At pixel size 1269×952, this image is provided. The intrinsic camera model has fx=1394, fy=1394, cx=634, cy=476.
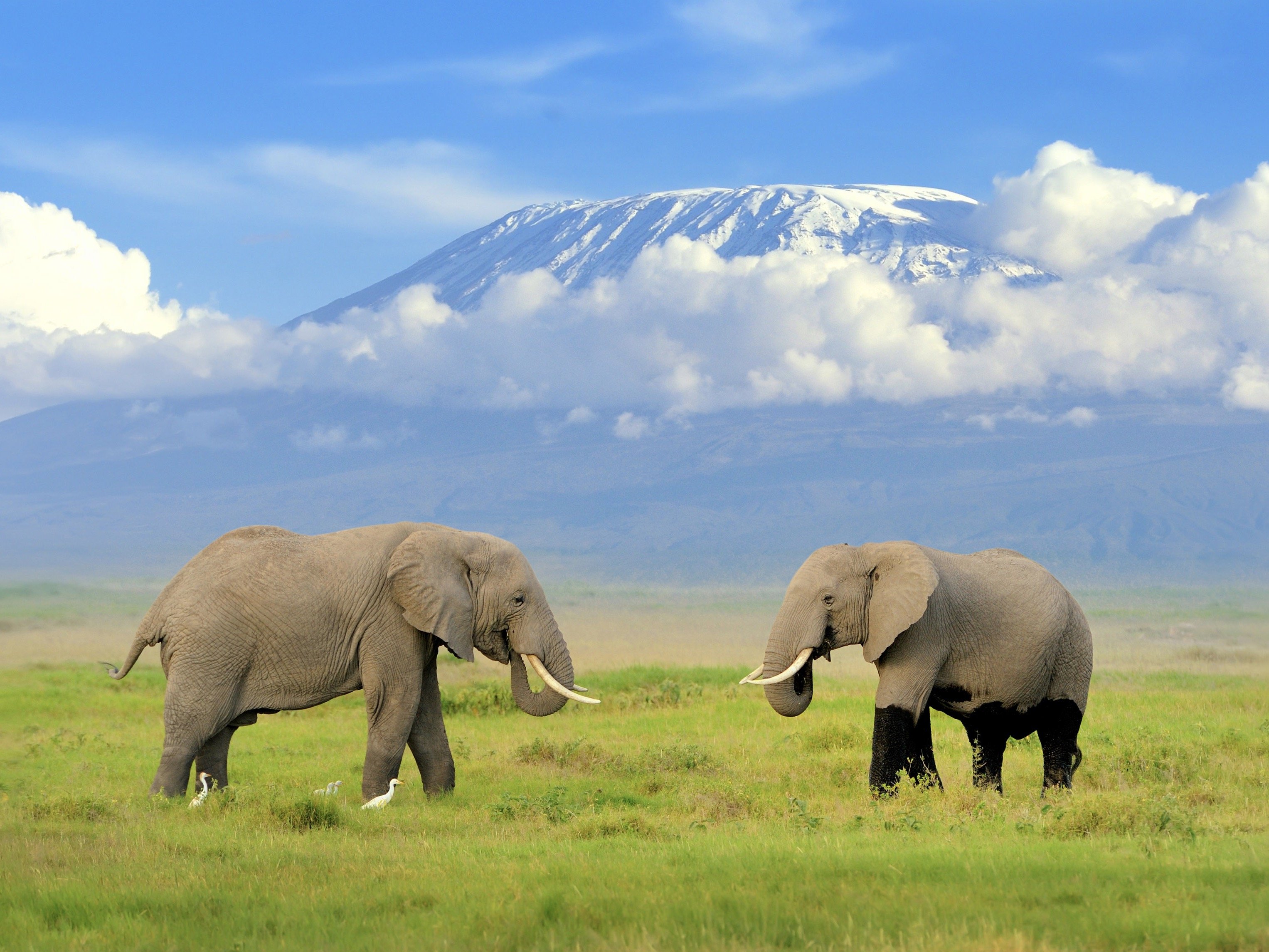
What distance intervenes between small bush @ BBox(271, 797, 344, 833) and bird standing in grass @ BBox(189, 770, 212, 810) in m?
1.29

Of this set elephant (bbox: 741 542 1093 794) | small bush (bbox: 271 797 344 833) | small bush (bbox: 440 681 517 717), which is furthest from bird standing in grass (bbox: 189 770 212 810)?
small bush (bbox: 440 681 517 717)

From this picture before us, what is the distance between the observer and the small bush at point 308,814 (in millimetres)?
14320

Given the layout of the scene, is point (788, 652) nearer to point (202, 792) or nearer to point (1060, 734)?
point (1060, 734)

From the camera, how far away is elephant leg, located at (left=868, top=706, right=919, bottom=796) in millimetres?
15797

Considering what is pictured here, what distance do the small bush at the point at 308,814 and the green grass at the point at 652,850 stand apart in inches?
1.0

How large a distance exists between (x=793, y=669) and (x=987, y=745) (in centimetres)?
312

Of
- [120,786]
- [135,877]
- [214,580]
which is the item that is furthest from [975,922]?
[120,786]

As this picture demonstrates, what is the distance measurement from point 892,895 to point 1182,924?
78.0 inches

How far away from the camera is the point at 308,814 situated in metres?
14.4

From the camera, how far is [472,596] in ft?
54.8

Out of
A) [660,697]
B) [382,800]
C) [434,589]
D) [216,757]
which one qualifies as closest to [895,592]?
[434,589]

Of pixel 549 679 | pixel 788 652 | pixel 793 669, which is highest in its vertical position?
pixel 788 652

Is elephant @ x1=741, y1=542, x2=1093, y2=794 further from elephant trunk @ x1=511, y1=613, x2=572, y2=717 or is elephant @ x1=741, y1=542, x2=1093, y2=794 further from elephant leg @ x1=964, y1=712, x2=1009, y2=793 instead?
elephant trunk @ x1=511, y1=613, x2=572, y2=717

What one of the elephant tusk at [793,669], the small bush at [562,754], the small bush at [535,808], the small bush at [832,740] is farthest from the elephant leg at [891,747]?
the small bush at [832,740]
